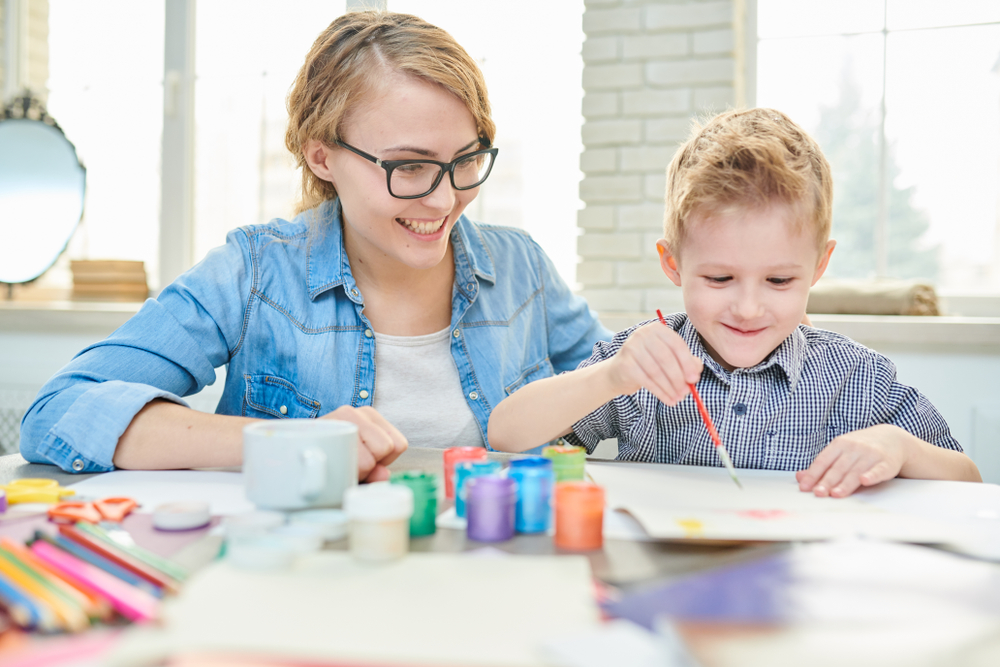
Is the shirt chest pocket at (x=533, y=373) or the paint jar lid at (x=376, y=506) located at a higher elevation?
the shirt chest pocket at (x=533, y=373)

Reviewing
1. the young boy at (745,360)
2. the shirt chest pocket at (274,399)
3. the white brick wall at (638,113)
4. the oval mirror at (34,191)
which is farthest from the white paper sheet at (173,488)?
the oval mirror at (34,191)

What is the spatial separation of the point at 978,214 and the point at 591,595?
249 cm

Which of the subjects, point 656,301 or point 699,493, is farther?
point 656,301

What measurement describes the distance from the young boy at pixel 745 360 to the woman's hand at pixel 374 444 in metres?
0.29

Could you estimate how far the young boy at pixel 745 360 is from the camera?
38.6 inches

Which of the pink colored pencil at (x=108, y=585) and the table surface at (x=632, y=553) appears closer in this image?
the pink colored pencil at (x=108, y=585)

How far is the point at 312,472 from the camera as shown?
679 millimetres

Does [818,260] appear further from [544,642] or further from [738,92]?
[738,92]

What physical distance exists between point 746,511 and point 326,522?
388mm

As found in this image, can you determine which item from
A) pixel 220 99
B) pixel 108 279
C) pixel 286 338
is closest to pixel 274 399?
pixel 286 338

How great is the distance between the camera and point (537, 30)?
285 cm

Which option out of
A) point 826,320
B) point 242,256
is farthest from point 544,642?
point 826,320

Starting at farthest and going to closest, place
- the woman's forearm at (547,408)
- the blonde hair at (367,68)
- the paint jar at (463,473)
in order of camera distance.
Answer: the blonde hair at (367,68) < the woman's forearm at (547,408) < the paint jar at (463,473)

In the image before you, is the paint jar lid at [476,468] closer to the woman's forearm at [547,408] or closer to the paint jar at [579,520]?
the paint jar at [579,520]
